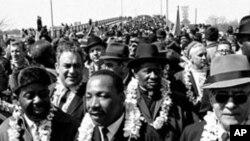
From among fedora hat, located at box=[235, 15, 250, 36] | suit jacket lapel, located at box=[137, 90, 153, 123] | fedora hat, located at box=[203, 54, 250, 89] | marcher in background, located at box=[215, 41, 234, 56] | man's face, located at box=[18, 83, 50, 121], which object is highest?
fedora hat, located at box=[235, 15, 250, 36]

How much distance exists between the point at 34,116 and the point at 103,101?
0.87 m

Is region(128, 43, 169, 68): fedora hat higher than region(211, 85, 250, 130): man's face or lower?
higher

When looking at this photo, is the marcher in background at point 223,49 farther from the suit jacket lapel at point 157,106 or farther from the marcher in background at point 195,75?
the suit jacket lapel at point 157,106

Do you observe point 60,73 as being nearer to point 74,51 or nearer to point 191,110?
point 74,51

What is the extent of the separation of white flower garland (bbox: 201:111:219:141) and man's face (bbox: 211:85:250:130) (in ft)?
0.68

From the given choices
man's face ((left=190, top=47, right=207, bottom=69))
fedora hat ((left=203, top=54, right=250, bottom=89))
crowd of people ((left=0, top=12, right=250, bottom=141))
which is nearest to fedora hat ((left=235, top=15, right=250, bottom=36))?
crowd of people ((left=0, top=12, right=250, bottom=141))

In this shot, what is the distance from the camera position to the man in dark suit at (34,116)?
428 cm

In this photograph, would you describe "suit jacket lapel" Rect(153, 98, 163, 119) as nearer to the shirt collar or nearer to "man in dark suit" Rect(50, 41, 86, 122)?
"man in dark suit" Rect(50, 41, 86, 122)

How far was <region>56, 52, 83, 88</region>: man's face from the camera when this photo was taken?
552 centimetres

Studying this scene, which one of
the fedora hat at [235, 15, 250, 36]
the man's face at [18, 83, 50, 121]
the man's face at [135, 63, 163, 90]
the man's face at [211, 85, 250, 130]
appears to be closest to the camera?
the man's face at [211, 85, 250, 130]

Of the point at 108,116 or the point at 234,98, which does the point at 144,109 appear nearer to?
the point at 108,116

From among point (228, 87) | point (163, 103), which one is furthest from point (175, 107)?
point (228, 87)

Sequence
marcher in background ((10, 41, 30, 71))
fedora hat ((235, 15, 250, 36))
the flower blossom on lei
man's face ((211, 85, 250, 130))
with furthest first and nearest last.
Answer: marcher in background ((10, 41, 30, 71)), fedora hat ((235, 15, 250, 36)), the flower blossom on lei, man's face ((211, 85, 250, 130))

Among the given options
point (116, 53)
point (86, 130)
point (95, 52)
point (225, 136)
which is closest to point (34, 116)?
point (86, 130)
